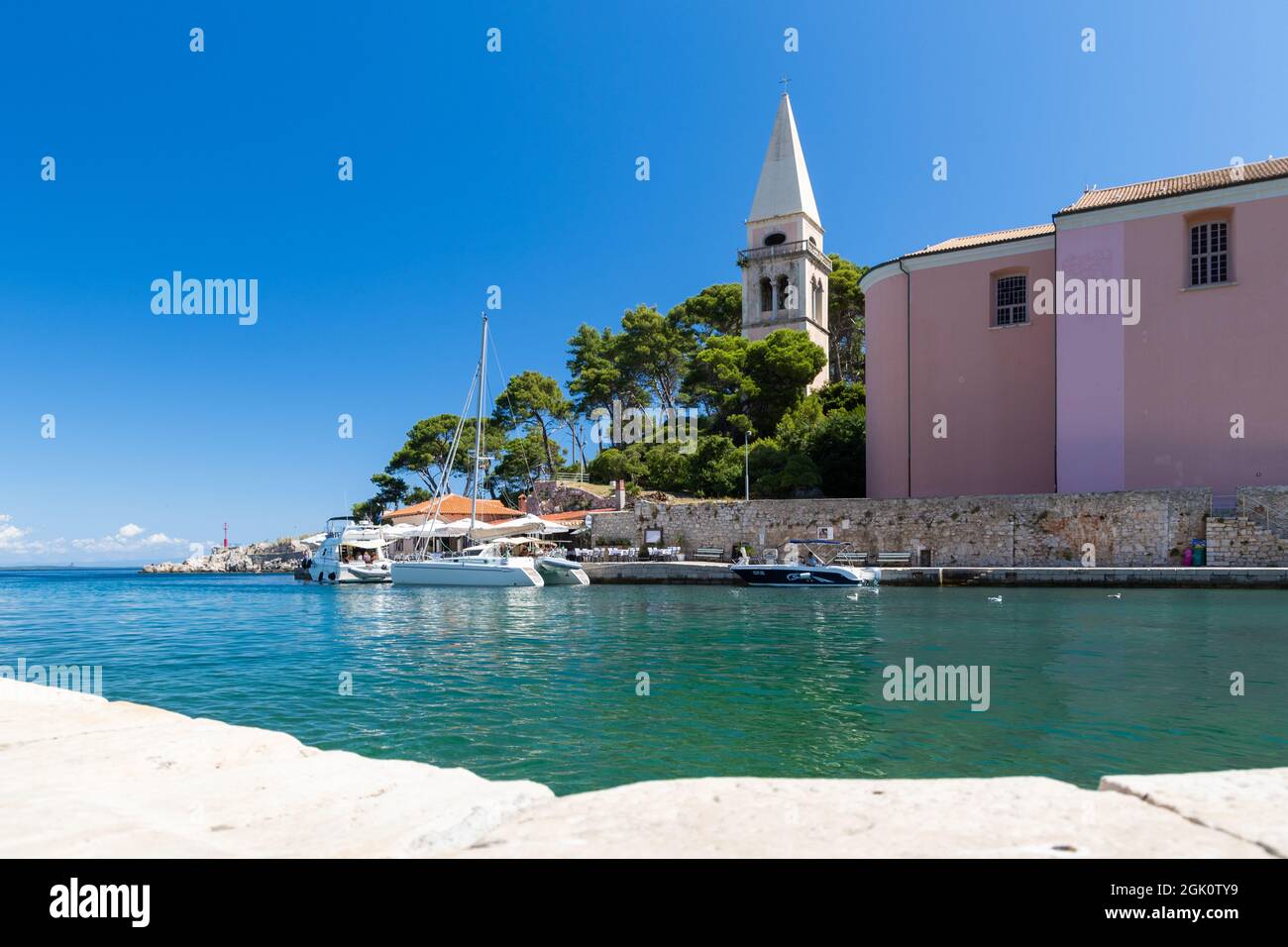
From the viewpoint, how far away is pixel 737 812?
6.39ft

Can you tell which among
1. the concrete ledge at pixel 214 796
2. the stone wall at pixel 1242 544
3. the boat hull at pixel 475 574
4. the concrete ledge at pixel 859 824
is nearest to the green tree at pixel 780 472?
the boat hull at pixel 475 574

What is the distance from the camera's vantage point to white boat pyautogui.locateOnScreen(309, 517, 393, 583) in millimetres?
31688

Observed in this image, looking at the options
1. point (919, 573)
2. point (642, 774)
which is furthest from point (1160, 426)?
point (642, 774)

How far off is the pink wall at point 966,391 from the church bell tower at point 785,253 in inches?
540

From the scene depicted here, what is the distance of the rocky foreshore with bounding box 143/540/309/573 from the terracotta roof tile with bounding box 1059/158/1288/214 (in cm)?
5709

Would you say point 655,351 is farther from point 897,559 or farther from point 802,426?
point 897,559

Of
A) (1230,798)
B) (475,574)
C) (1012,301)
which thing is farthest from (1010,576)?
(1230,798)

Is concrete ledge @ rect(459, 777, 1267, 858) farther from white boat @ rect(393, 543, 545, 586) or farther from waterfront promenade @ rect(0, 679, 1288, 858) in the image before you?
white boat @ rect(393, 543, 545, 586)

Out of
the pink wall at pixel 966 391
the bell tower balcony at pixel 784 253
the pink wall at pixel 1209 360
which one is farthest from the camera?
the bell tower balcony at pixel 784 253

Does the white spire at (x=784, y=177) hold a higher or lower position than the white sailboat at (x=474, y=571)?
higher

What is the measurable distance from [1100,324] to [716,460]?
50.7ft

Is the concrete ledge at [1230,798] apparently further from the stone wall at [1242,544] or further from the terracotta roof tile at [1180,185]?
the terracotta roof tile at [1180,185]

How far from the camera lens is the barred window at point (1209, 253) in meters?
22.6
